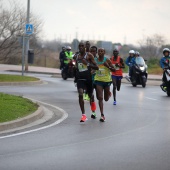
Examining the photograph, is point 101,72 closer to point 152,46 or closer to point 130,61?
point 130,61

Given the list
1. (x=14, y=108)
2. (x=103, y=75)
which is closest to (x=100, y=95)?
(x=103, y=75)

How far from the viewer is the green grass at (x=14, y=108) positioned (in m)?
14.2

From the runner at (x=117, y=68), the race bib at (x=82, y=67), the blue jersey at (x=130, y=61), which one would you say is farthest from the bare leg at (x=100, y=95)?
the blue jersey at (x=130, y=61)

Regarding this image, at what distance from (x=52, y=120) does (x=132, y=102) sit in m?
6.10

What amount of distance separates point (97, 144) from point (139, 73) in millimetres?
19037

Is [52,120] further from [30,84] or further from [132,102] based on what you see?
[30,84]

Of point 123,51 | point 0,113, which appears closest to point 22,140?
point 0,113

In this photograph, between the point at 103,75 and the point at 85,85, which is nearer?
the point at 85,85

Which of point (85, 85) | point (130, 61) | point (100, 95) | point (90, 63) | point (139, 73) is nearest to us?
point (90, 63)

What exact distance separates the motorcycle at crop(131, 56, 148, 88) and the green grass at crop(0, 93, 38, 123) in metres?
12.2

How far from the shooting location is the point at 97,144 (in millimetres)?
11117

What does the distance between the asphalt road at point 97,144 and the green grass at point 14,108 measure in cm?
101

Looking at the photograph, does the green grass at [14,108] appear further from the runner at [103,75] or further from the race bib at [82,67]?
the runner at [103,75]

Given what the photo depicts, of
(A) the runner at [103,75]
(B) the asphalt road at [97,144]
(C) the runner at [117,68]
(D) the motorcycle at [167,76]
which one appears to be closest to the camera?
(B) the asphalt road at [97,144]
